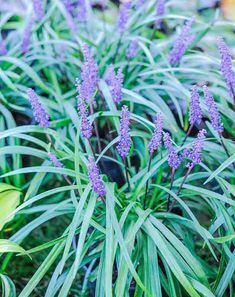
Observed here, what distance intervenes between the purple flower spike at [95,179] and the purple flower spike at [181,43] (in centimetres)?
87

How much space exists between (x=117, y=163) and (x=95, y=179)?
660mm

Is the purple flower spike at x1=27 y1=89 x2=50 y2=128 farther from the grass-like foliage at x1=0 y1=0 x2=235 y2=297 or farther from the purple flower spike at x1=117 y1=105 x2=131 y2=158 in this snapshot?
the purple flower spike at x1=117 y1=105 x2=131 y2=158

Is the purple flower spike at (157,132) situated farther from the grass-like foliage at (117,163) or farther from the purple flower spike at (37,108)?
the purple flower spike at (37,108)

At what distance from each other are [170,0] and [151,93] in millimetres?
1103

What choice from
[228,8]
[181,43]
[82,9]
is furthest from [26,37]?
[228,8]

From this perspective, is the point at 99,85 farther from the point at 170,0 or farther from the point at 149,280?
the point at 170,0

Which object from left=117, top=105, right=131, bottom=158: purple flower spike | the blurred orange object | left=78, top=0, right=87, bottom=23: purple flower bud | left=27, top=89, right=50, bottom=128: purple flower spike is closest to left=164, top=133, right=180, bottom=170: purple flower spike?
left=117, top=105, right=131, bottom=158: purple flower spike

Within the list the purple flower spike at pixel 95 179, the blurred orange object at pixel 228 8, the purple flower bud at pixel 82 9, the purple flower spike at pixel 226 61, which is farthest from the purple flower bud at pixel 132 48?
the blurred orange object at pixel 228 8

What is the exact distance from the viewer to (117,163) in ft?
7.70

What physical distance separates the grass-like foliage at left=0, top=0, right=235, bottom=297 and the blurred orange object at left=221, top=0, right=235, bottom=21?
0.33ft

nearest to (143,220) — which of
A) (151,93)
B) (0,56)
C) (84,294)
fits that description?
(84,294)

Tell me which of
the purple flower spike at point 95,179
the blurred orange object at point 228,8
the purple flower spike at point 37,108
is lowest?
the purple flower spike at point 95,179

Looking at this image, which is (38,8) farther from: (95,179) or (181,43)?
(95,179)

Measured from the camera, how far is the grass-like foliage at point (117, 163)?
1.76 m
